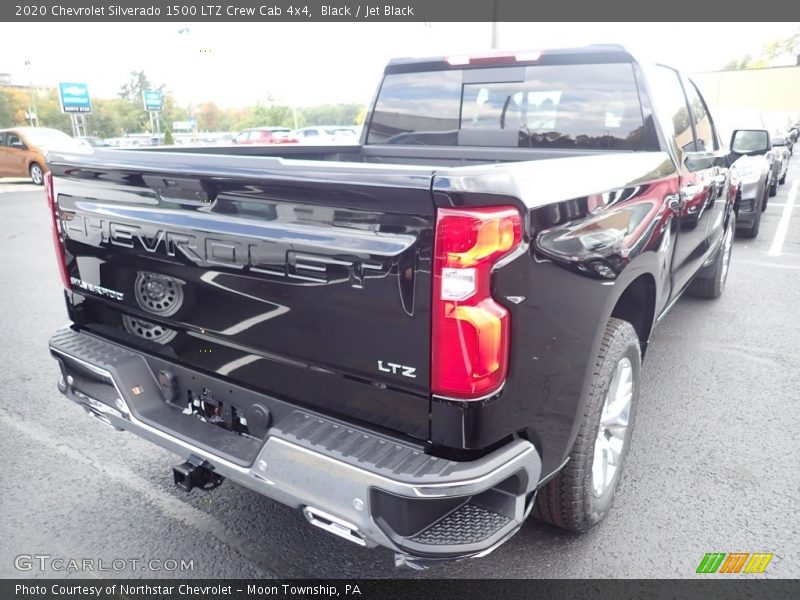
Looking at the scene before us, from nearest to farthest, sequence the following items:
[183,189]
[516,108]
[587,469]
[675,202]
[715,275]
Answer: [183,189] → [587,469] → [675,202] → [516,108] → [715,275]

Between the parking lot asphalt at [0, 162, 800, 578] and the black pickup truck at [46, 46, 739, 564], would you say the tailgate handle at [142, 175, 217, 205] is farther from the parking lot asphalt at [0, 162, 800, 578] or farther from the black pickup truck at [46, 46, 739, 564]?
the parking lot asphalt at [0, 162, 800, 578]

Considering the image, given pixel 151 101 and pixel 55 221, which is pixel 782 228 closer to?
pixel 55 221

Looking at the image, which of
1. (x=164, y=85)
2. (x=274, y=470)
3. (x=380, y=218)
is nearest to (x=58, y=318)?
(x=274, y=470)

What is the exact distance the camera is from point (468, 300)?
5.60 feet

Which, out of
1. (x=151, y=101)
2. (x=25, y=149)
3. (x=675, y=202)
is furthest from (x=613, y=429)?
(x=151, y=101)

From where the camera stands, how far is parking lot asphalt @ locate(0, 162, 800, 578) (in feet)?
8.25

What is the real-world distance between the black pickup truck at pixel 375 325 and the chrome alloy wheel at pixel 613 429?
0.01 metres

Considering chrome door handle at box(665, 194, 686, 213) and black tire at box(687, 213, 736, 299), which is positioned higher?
chrome door handle at box(665, 194, 686, 213)

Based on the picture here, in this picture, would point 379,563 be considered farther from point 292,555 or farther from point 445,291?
point 445,291

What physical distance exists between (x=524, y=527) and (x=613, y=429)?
589 mm

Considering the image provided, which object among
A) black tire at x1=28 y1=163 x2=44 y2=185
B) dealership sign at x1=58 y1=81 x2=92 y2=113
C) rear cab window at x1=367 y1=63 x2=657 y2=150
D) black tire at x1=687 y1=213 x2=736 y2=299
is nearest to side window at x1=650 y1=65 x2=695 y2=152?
rear cab window at x1=367 y1=63 x2=657 y2=150

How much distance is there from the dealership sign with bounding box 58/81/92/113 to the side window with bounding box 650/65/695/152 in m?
30.6

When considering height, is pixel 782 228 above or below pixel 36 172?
below

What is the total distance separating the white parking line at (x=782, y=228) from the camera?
8250mm
